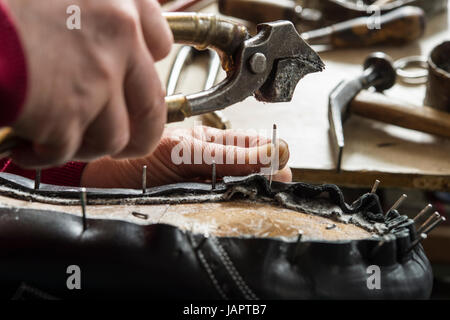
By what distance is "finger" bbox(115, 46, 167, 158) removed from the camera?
61cm

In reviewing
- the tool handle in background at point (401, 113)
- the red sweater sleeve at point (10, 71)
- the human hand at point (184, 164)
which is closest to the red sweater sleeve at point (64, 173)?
the human hand at point (184, 164)

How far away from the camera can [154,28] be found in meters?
0.64

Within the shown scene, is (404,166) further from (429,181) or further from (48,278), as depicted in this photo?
(48,278)

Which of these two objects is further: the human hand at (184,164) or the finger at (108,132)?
the human hand at (184,164)

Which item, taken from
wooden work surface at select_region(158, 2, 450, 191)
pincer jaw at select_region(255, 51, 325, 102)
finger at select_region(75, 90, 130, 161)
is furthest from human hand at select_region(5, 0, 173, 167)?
wooden work surface at select_region(158, 2, 450, 191)

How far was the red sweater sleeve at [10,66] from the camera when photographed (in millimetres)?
497

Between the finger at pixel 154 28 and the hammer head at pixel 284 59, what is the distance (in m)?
0.19

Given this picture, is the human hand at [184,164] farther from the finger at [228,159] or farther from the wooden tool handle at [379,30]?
the wooden tool handle at [379,30]

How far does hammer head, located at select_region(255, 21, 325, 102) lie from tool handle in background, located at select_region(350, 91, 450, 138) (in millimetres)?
562

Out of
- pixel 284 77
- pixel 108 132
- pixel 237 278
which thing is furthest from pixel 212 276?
pixel 284 77

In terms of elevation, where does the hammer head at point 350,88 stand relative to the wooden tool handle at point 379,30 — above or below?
below

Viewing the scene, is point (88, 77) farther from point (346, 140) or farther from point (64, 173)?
point (346, 140)

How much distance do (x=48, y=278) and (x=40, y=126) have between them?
0.70 feet

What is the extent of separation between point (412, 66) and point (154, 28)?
1248mm
